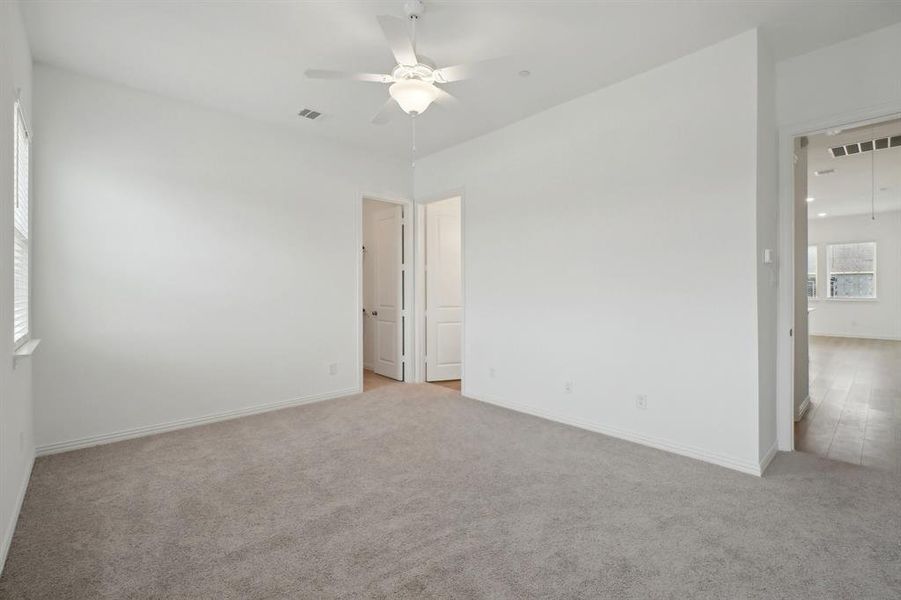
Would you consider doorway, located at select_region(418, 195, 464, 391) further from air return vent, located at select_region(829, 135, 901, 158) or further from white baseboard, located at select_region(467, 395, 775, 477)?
air return vent, located at select_region(829, 135, 901, 158)

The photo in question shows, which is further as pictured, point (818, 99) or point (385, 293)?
point (385, 293)

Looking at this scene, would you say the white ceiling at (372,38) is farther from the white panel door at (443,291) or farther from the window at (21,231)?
the white panel door at (443,291)

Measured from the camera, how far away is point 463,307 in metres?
5.08

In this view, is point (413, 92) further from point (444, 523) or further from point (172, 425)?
point (172, 425)

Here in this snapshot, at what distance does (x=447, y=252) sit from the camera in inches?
236

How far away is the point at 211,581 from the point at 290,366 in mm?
2902

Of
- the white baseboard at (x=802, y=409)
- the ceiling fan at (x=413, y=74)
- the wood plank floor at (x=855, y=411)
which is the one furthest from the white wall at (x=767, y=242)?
the ceiling fan at (x=413, y=74)

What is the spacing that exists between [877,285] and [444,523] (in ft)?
39.6

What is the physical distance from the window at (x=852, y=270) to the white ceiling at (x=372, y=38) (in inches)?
379

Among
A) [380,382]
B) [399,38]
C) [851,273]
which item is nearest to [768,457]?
[399,38]

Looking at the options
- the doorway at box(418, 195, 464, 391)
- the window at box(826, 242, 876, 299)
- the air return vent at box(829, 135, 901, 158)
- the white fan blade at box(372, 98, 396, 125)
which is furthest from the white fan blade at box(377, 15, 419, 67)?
the window at box(826, 242, 876, 299)

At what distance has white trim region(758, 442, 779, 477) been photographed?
2.90 meters

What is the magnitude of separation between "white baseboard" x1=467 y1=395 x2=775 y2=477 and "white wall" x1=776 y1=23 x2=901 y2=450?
0.65 m

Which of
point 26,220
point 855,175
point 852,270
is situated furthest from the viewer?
point 852,270
